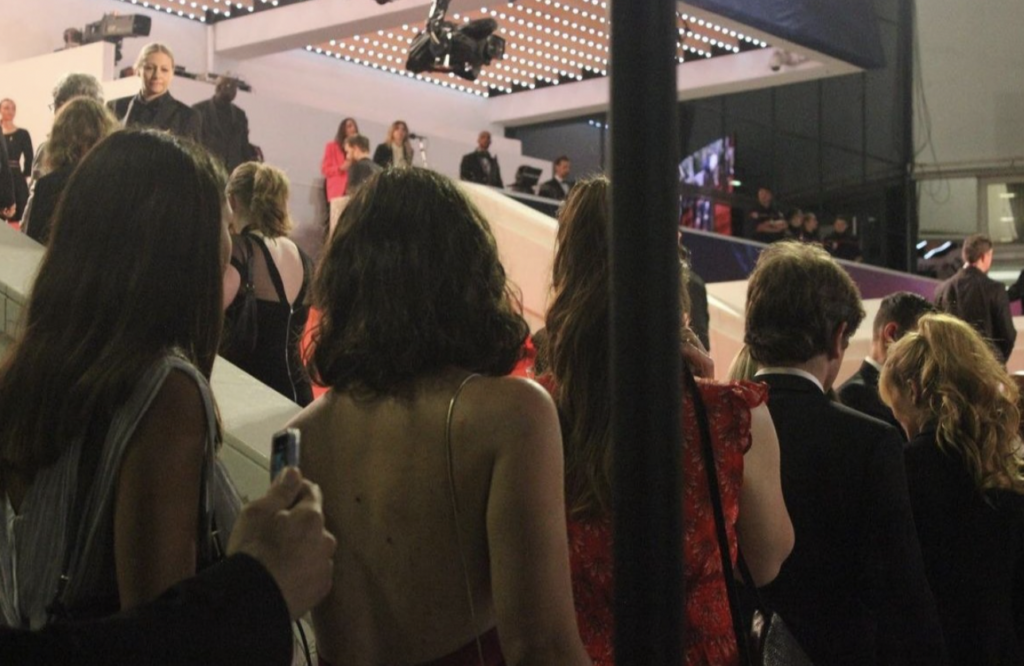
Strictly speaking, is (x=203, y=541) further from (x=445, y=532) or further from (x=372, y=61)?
(x=372, y=61)

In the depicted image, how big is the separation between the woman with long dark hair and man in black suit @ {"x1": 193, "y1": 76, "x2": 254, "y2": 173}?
9008 mm

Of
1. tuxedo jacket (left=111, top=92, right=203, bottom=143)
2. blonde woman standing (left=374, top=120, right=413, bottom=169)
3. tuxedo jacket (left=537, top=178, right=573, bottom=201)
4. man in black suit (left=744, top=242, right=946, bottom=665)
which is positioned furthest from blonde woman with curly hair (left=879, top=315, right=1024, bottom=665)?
tuxedo jacket (left=537, top=178, right=573, bottom=201)

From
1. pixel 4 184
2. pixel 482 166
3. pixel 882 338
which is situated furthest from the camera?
pixel 482 166

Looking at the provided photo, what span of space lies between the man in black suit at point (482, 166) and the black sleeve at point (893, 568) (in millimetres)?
13905

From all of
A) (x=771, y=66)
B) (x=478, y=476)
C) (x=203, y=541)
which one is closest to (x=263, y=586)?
(x=203, y=541)

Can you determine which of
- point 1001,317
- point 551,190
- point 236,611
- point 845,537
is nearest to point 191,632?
point 236,611

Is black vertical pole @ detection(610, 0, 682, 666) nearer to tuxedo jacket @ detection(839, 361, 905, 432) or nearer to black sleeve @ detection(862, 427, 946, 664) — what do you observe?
black sleeve @ detection(862, 427, 946, 664)

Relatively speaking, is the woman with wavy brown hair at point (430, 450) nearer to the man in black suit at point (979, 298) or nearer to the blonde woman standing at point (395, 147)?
the man in black suit at point (979, 298)

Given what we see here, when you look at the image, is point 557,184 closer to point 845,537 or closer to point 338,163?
point 338,163

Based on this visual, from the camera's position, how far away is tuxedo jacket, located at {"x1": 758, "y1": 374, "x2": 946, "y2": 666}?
98.3 inches

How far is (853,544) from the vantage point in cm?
254

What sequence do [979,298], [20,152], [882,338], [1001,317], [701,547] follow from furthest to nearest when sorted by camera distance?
[20,152] < [1001,317] < [979,298] < [882,338] < [701,547]

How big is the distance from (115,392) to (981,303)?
8716 millimetres

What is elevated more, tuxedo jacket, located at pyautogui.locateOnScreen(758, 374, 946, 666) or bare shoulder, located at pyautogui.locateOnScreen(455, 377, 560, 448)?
bare shoulder, located at pyautogui.locateOnScreen(455, 377, 560, 448)
